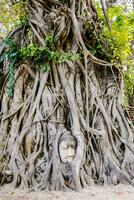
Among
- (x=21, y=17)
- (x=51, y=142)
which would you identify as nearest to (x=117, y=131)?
(x=51, y=142)

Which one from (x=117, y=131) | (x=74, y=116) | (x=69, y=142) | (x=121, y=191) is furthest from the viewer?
(x=117, y=131)

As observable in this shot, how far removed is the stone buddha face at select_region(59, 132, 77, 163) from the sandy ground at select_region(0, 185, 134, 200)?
55 cm

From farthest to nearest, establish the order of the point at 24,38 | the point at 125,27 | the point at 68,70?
1. the point at 125,27
2. the point at 24,38
3. the point at 68,70

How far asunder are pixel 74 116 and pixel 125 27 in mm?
2701

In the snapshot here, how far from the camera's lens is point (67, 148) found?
439 centimetres

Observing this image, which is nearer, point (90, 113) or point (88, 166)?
point (88, 166)

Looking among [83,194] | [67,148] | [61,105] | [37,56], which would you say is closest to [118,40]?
[37,56]

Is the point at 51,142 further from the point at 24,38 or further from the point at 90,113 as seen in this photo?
the point at 24,38

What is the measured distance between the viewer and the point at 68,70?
558 cm

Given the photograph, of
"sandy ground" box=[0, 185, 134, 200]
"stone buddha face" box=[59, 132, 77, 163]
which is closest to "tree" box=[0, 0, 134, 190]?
"stone buddha face" box=[59, 132, 77, 163]

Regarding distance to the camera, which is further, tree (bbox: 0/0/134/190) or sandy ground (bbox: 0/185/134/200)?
tree (bbox: 0/0/134/190)

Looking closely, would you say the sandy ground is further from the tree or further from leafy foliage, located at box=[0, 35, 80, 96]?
leafy foliage, located at box=[0, 35, 80, 96]

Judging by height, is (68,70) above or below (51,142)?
above

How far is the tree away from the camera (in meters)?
4.36
